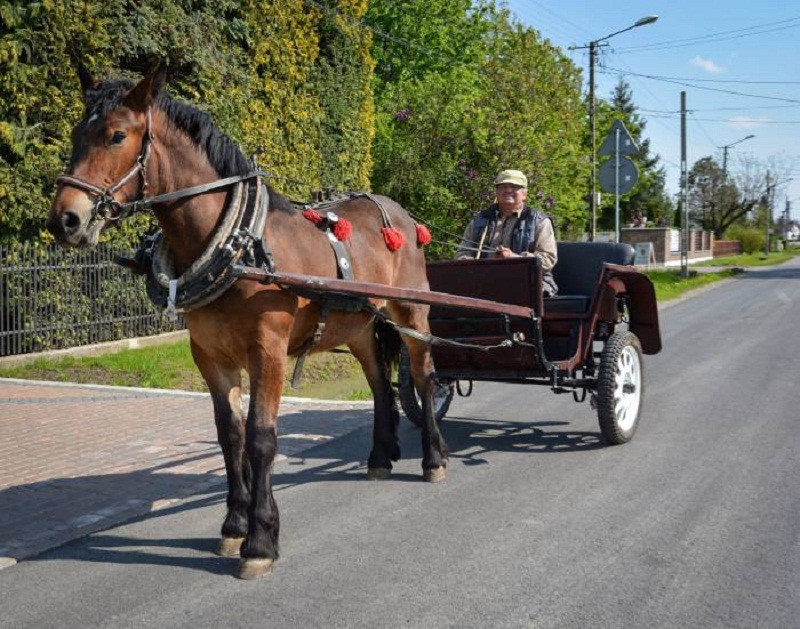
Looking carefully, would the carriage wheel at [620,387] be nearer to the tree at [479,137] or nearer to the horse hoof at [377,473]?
the horse hoof at [377,473]

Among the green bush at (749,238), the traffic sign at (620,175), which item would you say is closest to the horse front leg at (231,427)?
the traffic sign at (620,175)

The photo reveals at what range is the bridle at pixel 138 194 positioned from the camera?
395 centimetres

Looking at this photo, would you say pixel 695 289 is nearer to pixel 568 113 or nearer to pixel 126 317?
pixel 568 113

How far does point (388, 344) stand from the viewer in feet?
20.7

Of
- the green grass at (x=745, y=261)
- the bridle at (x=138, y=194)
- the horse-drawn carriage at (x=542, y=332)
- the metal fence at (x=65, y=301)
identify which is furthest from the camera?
the green grass at (x=745, y=261)

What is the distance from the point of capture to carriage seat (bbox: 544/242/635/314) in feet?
23.6

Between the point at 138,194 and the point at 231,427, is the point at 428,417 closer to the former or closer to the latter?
the point at 231,427

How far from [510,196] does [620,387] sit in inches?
69.7

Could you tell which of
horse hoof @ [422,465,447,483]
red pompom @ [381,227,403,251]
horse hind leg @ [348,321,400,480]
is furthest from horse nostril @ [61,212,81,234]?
horse hoof @ [422,465,447,483]

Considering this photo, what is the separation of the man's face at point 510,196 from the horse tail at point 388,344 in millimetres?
1667

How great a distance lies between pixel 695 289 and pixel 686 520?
23.5m

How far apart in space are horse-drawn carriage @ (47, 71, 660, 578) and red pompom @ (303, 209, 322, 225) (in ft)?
0.05

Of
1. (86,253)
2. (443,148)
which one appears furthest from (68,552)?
(443,148)

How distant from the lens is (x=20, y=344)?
10820mm
